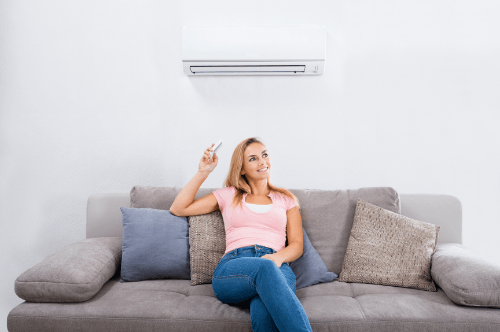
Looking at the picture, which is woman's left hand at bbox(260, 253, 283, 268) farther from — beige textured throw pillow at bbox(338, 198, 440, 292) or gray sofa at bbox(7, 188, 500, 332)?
beige textured throw pillow at bbox(338, 198, 440, 292)

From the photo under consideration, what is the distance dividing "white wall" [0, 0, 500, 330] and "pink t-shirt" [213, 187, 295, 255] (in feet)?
1.97

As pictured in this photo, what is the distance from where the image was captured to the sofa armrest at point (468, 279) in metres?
1.36

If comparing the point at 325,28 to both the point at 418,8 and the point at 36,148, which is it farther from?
the point at 36,148

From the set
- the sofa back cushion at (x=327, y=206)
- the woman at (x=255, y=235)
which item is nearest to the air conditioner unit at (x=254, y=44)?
the woman at (x=255, y=235)

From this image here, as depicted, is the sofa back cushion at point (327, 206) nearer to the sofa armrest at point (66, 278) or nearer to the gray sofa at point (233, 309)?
the gray sofa at point (233, 309)

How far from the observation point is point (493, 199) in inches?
91.0

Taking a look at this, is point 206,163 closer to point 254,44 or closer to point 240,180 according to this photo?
point 240,180

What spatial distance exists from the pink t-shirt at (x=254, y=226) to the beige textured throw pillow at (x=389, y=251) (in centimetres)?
38

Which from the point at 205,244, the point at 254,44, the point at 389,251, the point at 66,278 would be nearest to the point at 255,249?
the point at 205,244

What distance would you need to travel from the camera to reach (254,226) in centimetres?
173

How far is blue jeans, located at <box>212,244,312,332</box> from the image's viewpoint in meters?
1.22

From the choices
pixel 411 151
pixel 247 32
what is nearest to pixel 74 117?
pixel 247 32

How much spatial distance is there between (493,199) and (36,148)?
315 cm

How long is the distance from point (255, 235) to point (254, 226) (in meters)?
0.05
